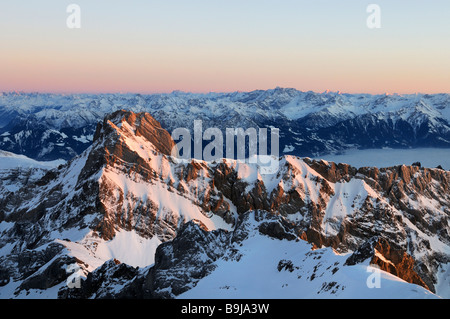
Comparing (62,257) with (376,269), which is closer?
(376,269)

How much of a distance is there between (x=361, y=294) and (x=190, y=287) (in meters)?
49.6

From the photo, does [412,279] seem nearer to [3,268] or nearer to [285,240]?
[285,240]

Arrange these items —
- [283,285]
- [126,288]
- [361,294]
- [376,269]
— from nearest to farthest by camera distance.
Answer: [361,294], [376,269], [283,285], [126,288]

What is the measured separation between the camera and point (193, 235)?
138375 mm

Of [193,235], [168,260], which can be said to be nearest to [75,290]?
[168,260]

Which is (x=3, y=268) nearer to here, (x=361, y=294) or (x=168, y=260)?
(x=168, y=260)

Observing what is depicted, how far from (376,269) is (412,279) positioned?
112 feet
